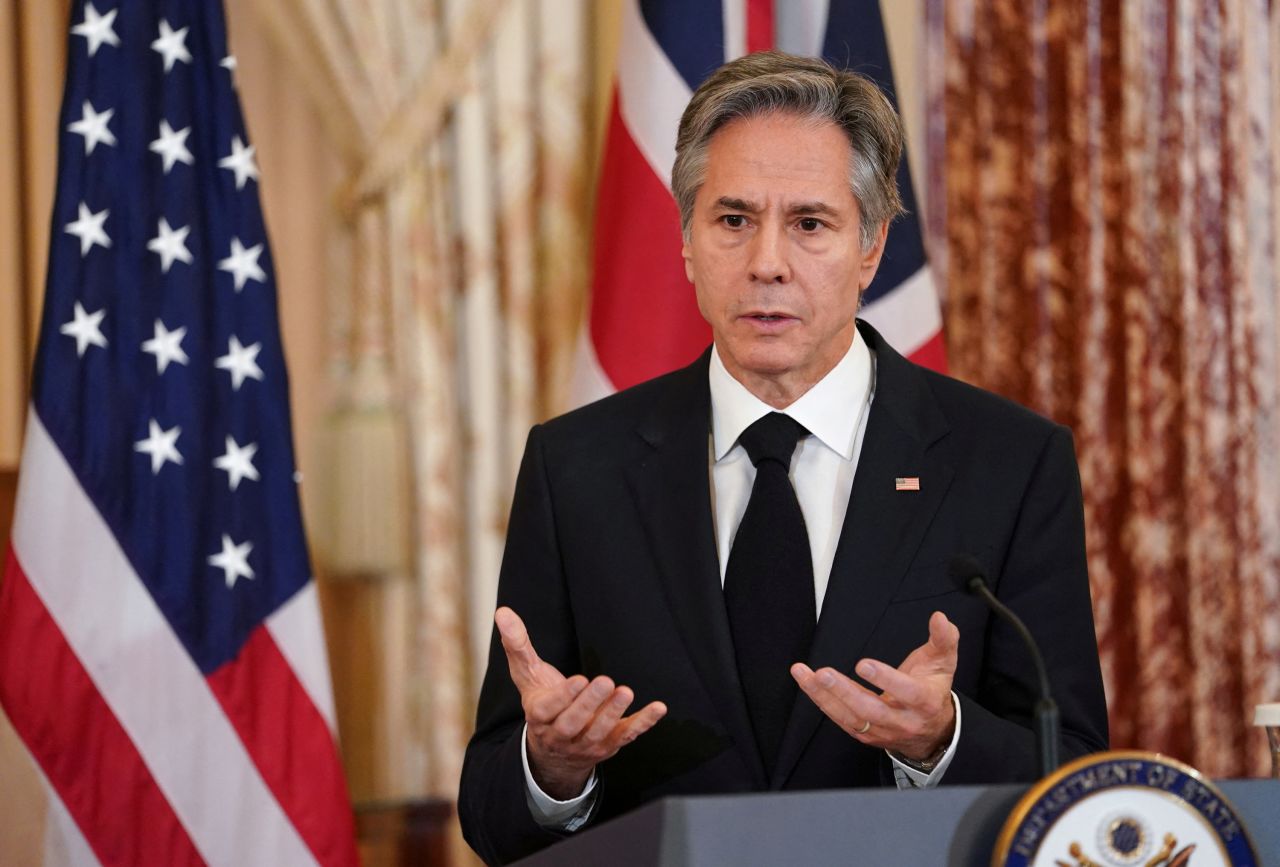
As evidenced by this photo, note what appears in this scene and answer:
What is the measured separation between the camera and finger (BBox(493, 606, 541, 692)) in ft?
5.71

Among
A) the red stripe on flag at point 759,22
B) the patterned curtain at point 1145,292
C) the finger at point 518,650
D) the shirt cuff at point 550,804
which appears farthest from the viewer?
the patterned curtain at point 1145,292

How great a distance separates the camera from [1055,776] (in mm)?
1216

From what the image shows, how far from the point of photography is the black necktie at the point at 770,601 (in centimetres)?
197

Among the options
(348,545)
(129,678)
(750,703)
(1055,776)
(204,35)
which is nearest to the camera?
(1055,776)

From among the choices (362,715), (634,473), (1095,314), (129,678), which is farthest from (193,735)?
(1095,314)

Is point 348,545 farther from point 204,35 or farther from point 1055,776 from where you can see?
point 1055,776

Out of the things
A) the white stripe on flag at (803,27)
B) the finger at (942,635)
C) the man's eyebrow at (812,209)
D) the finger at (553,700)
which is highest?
the white stripe on flag at (803,27)

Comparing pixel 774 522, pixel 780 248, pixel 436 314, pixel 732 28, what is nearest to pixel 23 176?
pixel 436 314

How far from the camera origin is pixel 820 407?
2121 mm

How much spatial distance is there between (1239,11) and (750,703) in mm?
3184

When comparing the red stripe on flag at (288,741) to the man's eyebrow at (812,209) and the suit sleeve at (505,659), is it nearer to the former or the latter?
the suit sleeve at (505,659)

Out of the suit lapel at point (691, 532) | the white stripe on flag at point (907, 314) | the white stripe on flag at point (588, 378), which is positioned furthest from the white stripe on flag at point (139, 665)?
the white stripe on flag at point (907, 314)

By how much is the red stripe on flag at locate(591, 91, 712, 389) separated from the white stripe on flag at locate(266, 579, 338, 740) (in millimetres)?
834

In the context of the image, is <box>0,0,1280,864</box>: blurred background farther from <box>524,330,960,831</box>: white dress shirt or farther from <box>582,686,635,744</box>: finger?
<box>582,686,635,744</box>: finger
